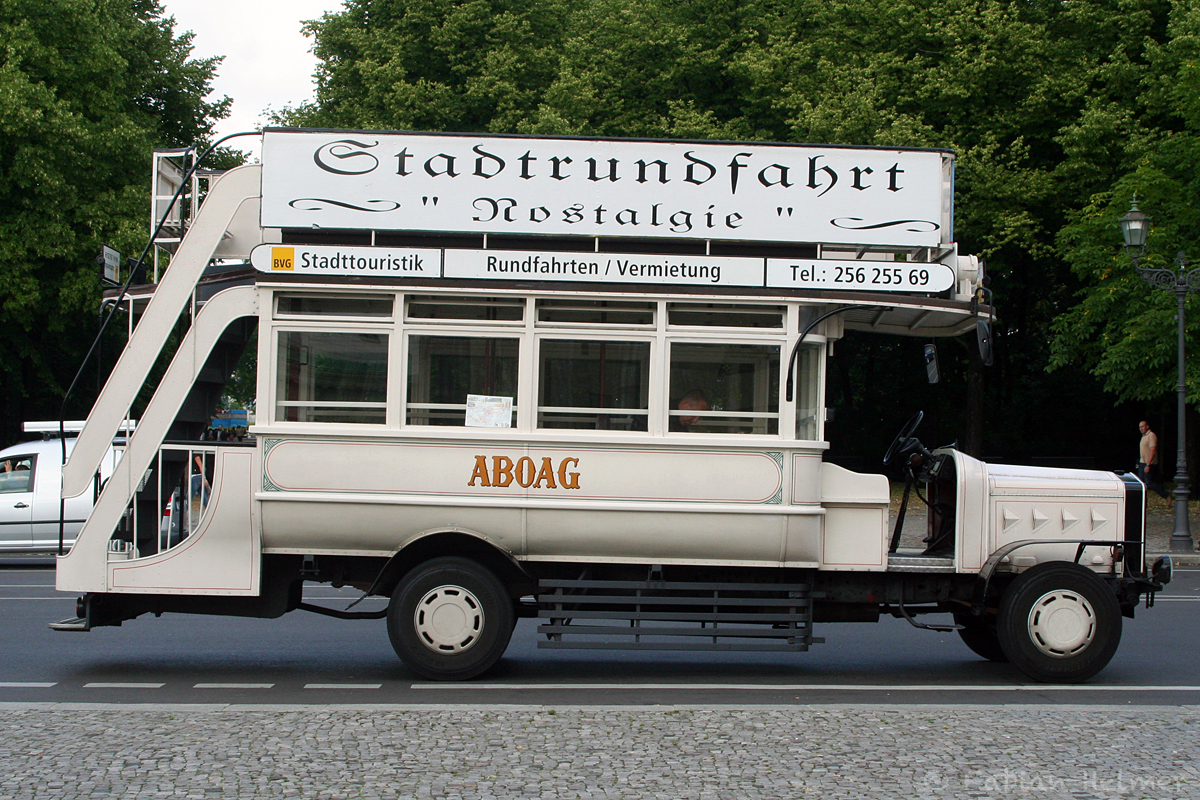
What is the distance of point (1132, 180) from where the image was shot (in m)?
20.6

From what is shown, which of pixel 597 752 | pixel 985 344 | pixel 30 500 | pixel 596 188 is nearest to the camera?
pixel 597 752

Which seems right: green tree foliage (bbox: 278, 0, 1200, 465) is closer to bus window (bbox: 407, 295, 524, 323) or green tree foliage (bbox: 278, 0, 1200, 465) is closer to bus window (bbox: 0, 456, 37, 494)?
bus window (bbox: 0, 456, 37, 494)

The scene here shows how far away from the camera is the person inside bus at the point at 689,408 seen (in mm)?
7258

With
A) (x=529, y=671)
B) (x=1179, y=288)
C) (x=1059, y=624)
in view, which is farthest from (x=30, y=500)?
(x=1179, y=288)

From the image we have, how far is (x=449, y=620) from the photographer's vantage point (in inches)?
281

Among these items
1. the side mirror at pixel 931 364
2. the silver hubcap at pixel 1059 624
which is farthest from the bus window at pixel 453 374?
the silver hubcap at pixel 1059 624

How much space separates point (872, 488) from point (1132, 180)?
16197mm

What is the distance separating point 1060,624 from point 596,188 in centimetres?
421

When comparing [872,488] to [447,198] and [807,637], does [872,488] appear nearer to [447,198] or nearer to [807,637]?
[807,637]

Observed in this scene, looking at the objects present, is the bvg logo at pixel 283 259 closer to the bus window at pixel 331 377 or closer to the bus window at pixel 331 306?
the bus window at pixel 331 306

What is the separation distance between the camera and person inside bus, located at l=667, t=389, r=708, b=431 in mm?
7258

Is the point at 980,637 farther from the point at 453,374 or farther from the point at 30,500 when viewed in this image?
the point at 30,500

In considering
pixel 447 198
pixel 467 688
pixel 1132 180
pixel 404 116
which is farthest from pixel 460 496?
pixel 404 116

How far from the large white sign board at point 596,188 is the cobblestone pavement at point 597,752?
3.06m
